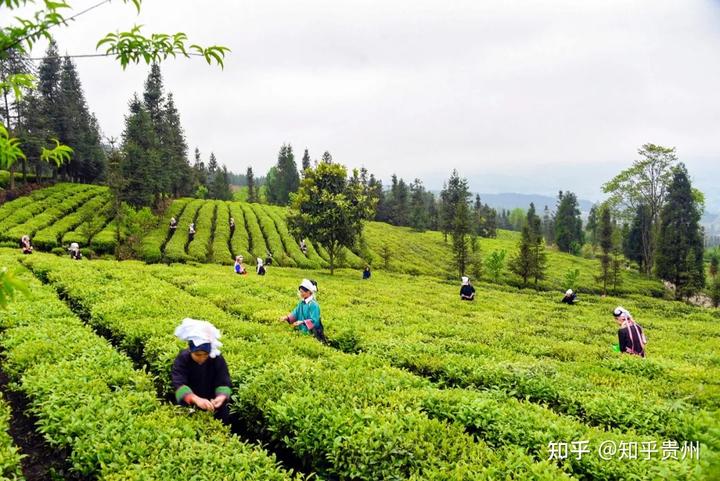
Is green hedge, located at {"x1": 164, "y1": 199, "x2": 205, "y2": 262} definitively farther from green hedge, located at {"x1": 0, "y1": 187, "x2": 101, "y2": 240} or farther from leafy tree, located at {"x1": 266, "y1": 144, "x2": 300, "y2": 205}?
leafy tree, located at {"x1": 266, "y1": 144, "x2": 300, "y2": 205}

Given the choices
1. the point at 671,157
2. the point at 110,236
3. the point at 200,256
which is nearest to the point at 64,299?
the point at 200,256

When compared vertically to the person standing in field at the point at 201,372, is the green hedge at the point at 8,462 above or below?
below

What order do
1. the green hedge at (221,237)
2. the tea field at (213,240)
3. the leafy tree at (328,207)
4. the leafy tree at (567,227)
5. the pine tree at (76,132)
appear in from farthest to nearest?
the leafy tree at (567,227)
the pine tree at (76,132)
the green hedge at (221,237)
the tea field at (213,240)
the leafy tree at (328,207)

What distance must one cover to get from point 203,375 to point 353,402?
2567 mm

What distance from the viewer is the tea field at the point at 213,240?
4225 centimetres

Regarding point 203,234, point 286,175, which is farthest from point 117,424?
point 286,175

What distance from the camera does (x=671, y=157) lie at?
65500mm

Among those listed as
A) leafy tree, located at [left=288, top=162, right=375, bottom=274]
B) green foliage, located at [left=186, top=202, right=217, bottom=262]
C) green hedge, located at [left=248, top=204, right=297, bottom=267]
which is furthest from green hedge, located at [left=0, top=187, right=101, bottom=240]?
leafy tree, located at [left=288, top=162, right=375, bottom=274]

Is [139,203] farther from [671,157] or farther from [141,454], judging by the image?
[671,157]

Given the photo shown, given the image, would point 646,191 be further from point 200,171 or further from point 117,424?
point 200,171

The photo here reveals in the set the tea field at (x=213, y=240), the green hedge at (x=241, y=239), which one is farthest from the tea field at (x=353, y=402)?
the green hedge at (x=241, y=239)

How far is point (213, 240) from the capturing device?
52.3 metres

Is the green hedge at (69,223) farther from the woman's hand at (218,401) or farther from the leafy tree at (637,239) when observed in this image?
the leafy tree at (637,239)

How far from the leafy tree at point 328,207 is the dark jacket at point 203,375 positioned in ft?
98.4
